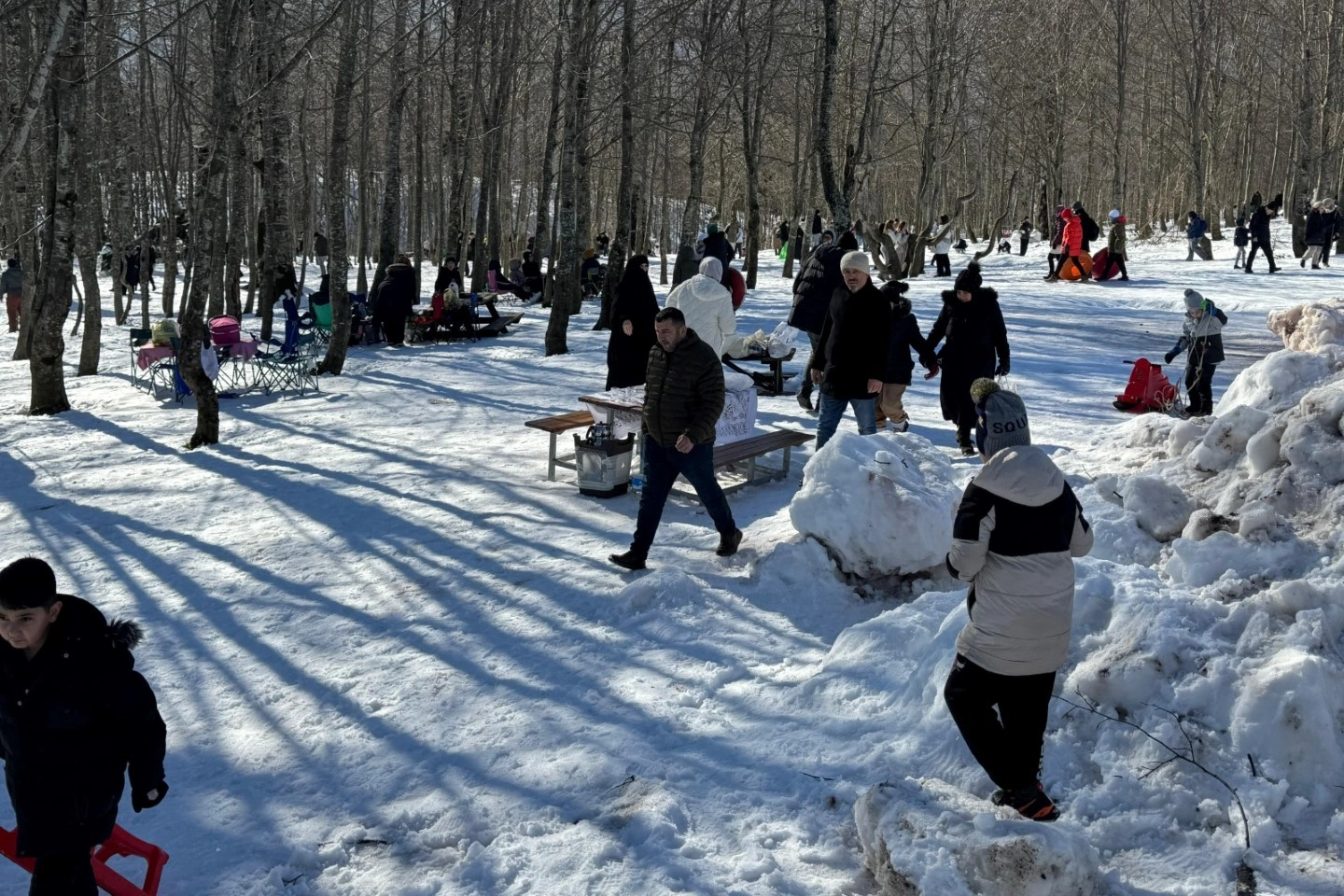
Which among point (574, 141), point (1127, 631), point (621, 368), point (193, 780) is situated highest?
point (574, 141)

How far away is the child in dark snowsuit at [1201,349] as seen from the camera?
10.2m

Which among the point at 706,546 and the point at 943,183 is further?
the point at 943,183

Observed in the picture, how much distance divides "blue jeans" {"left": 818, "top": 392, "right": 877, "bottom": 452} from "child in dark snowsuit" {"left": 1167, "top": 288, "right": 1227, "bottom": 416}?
382 cm

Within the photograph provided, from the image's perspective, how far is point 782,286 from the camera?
2664cm

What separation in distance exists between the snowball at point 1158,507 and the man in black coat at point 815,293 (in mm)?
4826

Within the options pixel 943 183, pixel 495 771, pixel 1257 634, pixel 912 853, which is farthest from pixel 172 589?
pixel 943 183

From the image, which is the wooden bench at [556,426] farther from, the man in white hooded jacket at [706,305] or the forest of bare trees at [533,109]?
the forest of bare trees at [533,109]

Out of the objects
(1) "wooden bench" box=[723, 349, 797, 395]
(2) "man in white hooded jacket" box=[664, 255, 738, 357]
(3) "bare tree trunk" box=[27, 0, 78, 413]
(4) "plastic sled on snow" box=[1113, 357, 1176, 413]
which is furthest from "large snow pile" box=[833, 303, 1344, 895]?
(3) "bare tree trunk" box=[27, 0, 78, 413]

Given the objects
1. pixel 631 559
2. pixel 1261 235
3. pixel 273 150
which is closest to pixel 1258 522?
pixel 631 559

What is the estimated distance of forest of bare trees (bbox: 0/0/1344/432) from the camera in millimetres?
13320

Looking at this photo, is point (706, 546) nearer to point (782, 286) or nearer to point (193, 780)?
point (193, 780)

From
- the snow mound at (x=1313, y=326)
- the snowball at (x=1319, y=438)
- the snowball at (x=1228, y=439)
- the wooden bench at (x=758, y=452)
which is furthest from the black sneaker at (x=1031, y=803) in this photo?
the snow mound at (x=1313, y=326)

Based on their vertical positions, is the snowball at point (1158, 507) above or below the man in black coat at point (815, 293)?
below

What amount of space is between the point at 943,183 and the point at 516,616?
45.3 m
